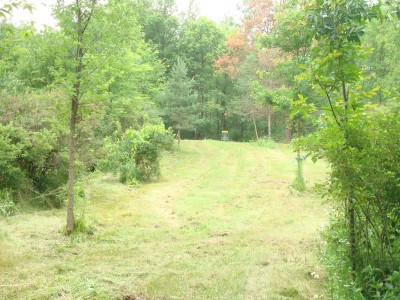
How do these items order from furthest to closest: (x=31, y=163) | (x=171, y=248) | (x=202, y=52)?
(x=202, y=52) → (x=31, y=163) → (x=171, y=248)

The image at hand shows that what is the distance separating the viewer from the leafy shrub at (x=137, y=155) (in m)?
14.8

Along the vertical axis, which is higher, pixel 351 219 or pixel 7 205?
pixel 351 219

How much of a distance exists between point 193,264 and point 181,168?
14.2 meters

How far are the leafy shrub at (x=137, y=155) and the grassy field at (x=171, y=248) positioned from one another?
60.1 inches

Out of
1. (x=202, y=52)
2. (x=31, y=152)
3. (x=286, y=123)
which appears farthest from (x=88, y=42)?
(x=202, y=52)

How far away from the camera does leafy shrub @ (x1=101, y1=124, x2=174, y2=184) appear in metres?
14.8

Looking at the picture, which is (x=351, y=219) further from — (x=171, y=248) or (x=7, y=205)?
(x=7, y=205)

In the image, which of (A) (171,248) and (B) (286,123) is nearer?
(A) (171,248)

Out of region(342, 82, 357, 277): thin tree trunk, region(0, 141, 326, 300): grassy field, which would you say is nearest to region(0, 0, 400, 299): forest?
region(342, 82, 357, 277): thin tree trunk

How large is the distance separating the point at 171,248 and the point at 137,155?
9275 mm

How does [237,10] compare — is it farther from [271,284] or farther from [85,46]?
[271,284]

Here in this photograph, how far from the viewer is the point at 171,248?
22.4 feet

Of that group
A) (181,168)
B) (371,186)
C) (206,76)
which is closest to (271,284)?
(371,186)

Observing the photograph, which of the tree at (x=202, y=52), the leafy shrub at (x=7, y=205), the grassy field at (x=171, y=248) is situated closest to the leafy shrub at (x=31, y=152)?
the leafy shrub at (x=7, y=205)
